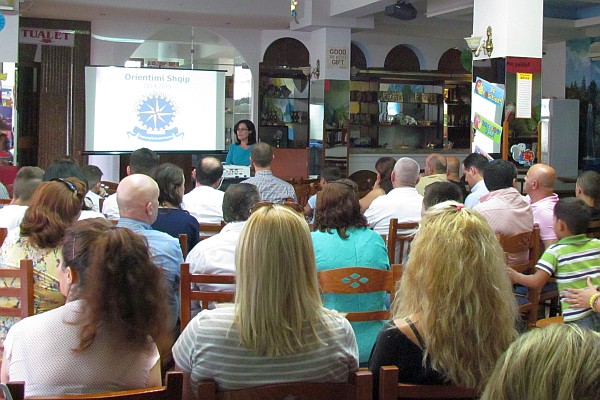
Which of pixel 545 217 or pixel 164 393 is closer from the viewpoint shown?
pixel 164 393

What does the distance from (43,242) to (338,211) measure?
1.35m

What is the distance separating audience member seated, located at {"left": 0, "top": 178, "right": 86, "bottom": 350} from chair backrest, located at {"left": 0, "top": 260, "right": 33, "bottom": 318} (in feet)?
0.36

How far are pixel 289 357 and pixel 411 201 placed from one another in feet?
11.2

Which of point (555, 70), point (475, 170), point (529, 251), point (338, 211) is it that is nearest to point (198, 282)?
point (338, 211)

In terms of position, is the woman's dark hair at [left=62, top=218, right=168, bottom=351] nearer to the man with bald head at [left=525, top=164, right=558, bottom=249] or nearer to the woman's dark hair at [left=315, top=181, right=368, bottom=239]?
the woman's dark hair at [left=315, top=181, right=368, bottom=239]

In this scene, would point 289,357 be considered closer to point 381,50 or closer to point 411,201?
point 411,201

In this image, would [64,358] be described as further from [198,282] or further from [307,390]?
[198,282]

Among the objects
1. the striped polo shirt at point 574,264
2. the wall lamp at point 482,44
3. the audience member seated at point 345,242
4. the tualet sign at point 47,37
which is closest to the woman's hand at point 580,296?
the striped polo shirt at point 574,264

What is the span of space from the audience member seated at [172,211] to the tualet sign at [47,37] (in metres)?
9.02

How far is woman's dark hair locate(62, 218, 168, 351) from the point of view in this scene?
214 cm

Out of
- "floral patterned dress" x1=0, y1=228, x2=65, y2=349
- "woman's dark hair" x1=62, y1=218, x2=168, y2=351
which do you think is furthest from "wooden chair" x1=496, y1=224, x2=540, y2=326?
"woman's dark hair" x1=62, y1=218, x2=168, y2=351

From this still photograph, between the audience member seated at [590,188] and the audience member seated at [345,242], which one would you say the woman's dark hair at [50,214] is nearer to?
the audience member seated at [345,242]

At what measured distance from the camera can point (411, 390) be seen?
2.07 metres

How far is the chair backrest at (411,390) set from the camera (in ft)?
6.64
